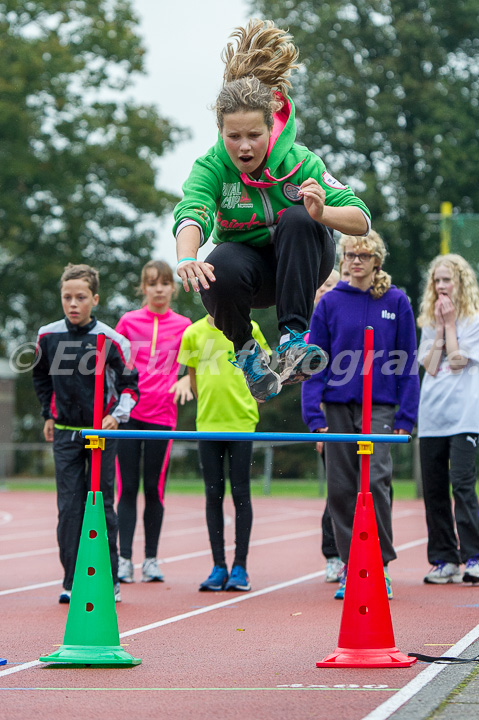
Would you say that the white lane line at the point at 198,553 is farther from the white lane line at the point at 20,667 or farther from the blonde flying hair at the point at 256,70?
the blonde flying hair at the point at 256,70

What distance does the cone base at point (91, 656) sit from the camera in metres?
4.98

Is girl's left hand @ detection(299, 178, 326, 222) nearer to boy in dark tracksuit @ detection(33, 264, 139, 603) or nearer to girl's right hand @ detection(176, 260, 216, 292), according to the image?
girl's right hand @ detection(176, 260, 216, 292)

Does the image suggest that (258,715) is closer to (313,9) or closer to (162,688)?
(162,688)

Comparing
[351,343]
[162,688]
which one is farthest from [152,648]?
[351,343]

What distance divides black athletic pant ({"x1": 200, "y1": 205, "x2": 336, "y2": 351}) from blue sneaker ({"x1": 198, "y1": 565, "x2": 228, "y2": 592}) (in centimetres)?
323

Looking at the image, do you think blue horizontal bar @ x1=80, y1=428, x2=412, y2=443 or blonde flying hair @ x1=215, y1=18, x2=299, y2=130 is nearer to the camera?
blue horizontal bar @ x1=80, y1=428, x2=412, y2=443

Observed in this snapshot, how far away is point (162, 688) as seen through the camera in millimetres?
4512

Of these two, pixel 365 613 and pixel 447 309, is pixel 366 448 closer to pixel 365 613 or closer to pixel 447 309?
pixel 365 613

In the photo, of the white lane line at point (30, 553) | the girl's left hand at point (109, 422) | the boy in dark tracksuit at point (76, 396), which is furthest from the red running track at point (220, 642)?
the girl's left hand at point (109, 422)

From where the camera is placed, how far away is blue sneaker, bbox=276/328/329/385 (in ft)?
16.3

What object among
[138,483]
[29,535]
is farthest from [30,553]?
[138,483]

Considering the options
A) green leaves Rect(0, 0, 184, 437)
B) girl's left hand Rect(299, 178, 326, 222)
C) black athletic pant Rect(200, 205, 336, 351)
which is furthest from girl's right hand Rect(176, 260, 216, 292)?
green leaves Rect(0, 0, 184, 437)

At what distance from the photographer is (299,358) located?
495 cm

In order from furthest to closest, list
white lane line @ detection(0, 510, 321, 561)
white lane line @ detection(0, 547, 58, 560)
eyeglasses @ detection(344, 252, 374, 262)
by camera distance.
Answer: white lane line @ detection(0, 510, 321, 561) < white lane line @ detection(0, 547, 58, 560) < eyeglasses @ detection(344, 252, 374, 262)
